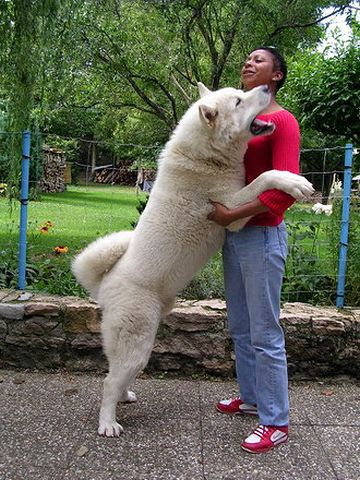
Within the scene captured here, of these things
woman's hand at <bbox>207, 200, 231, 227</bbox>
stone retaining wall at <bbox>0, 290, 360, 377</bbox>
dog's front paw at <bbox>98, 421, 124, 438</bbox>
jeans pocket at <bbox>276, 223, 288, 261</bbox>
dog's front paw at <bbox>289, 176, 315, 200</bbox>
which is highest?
dog's front paw at <bbox>289, 176, 315, 200</bbox>

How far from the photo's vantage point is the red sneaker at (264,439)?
3.12 meters

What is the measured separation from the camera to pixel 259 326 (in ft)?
10.3

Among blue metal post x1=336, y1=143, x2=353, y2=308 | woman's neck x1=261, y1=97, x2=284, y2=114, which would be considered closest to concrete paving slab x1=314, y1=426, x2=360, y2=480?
blue metal post x1=336, y1=143, x2=353, y2=308

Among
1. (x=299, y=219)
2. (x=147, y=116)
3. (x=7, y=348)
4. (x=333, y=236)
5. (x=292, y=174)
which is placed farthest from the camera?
(x=147, y=116)

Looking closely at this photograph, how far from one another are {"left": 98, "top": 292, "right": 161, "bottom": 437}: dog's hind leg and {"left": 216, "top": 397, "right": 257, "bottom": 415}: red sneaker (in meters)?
0.79

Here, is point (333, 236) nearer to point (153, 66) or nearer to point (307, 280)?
point (307, 280)

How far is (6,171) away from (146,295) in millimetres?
2694

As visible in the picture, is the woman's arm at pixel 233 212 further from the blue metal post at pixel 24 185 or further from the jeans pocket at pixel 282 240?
the blue metal post at pixel 24 185

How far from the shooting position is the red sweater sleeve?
9.55ft

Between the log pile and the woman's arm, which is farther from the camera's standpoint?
the log pile

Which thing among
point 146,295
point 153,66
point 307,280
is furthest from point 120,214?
point 146,295

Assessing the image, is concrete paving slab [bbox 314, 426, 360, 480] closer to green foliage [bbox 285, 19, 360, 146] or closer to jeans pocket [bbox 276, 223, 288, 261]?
jeans pocket [bbox 276, 223, 288, 261]

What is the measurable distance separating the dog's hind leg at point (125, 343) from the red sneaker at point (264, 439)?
2.64ft

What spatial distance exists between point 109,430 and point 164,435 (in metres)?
0.36
